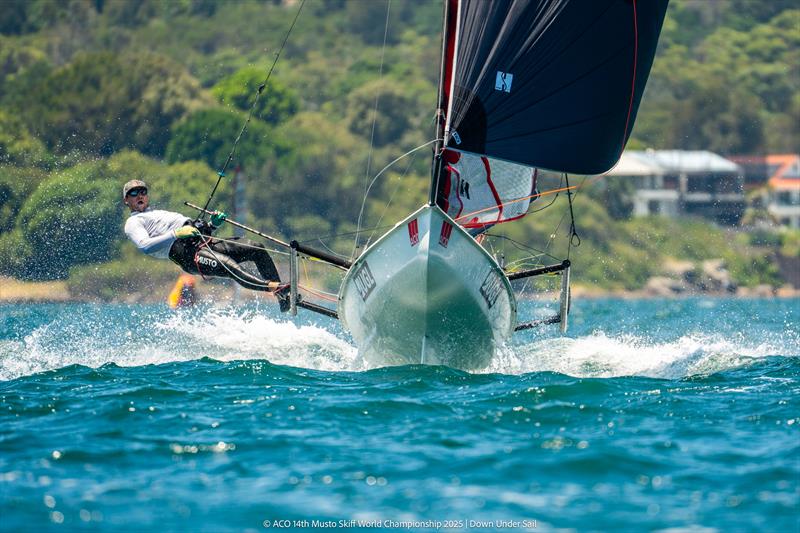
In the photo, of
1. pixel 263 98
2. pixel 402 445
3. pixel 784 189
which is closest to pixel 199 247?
pixel 402 445

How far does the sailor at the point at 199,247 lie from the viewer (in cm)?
1201

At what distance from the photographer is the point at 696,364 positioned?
38.6 ft

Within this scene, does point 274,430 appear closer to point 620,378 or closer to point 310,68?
point 620,378

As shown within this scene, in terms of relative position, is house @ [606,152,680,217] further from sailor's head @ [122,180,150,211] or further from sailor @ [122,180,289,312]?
sailor's head @ [122,180,150,211]

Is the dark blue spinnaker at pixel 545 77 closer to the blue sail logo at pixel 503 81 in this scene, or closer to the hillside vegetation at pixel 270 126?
the blue sail logo at pixel 503 81

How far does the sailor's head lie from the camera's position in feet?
40.1

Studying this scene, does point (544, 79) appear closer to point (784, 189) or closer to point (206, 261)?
point (206, 261)

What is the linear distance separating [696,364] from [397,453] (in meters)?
5.05

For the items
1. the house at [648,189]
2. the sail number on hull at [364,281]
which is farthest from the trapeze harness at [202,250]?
the house at [648,189]

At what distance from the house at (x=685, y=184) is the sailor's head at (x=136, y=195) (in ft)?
184

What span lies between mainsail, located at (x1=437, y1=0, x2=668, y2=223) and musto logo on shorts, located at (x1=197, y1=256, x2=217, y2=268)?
241cm

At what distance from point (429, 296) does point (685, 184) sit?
6291 centimetres

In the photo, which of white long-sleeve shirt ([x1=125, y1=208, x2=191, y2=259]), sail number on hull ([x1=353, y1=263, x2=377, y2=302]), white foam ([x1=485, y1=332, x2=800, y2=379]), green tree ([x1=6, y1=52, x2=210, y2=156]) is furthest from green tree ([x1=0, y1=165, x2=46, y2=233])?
sail number on hull ([x1=353, y1=263, x2=377, y2=302])

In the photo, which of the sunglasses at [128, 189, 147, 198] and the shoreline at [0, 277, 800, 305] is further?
the shoreline at [0, 277, 800, 305]
